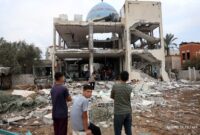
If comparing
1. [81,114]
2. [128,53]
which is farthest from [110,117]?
[128,53]

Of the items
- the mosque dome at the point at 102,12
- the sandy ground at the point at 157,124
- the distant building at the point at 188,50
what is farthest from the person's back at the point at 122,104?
the distant building at the point at 188,50

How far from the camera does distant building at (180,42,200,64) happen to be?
159 ft

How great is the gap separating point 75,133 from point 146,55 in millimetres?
27344

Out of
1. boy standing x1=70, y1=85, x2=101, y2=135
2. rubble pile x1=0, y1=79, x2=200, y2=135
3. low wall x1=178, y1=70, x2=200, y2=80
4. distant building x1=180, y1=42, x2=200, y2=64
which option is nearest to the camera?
boy standing x1=70, y1=85, x2=101, y2=135

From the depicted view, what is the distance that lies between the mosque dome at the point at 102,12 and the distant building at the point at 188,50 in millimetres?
17711

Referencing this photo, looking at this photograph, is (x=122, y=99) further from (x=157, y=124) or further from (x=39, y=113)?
(x=39, y=113)

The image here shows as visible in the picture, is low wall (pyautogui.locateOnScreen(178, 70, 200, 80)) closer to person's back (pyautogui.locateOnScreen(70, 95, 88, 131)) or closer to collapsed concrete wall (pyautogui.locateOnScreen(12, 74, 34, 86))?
collapsed concrete wall (pyautogui.locateOnScreen(12, 74, 34, 86))

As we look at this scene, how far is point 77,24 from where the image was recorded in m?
30.8

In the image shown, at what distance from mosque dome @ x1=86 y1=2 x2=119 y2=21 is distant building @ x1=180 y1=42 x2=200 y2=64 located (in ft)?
58.1

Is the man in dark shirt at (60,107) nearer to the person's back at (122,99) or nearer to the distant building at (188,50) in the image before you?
the person's back at (122,99)

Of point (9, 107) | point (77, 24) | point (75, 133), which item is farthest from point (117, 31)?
point (75, 133)

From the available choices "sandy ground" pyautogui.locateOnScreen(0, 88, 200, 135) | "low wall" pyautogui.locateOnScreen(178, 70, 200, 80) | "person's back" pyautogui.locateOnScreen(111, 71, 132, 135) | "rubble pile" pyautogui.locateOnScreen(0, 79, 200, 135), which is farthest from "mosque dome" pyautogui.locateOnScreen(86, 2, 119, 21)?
"person's back" pyautogui.locateOnScreen(111, 71, 132, 135)

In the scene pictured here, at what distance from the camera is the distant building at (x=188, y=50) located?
48312 millimetres

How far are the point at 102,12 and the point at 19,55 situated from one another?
36.0 feet
